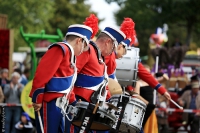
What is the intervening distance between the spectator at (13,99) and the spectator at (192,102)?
14.5 ft

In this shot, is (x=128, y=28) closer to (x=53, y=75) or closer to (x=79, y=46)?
(x=79, y=46)

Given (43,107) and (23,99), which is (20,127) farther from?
(43,107)

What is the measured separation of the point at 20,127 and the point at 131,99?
5926mm

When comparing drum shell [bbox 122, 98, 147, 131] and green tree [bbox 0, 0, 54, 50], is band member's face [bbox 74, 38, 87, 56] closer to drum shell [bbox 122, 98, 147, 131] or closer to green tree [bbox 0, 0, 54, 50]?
drum shell [bbox 122, 98, 147, 131]

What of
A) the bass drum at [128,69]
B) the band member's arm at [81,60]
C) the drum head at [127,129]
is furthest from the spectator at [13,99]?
the band member's arm at [81,60]

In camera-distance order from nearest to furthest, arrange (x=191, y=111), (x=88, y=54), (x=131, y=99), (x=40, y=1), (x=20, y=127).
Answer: (x=88, y=54)
(x=131, y=99)
(x=20, y=127)
(x=191, y=111)
(x=40, y=1)

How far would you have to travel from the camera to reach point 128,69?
1109cm

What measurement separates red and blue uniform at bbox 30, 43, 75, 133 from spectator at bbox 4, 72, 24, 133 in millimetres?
7781

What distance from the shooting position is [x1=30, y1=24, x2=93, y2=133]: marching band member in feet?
24.9

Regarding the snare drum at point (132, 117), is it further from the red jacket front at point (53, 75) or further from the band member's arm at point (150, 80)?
the band member's arm at point (150, 80)

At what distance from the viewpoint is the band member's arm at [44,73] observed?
7570 mm

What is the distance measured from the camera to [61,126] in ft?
26.2

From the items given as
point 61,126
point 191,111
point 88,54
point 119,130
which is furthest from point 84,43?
point 191,111

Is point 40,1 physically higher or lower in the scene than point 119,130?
higher
